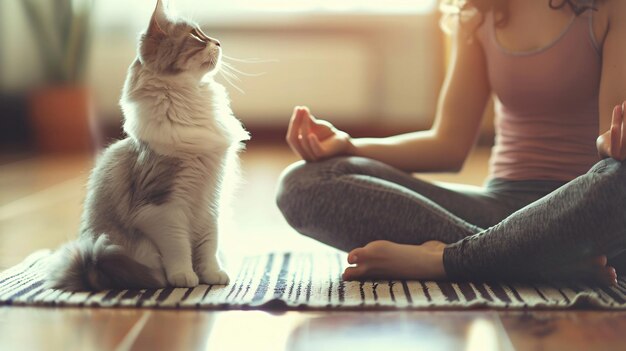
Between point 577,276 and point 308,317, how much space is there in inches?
17.7

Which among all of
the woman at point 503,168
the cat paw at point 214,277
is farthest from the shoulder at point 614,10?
the cat paw at point 214,277

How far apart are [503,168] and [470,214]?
14 cm

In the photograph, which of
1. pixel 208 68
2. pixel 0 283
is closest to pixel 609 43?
pixel 208 68

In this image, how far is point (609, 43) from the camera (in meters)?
1.35

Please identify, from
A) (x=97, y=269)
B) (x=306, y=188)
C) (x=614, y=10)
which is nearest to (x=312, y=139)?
(x=306, y=188)

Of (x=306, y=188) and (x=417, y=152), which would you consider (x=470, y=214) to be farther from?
(x=306, y=188)

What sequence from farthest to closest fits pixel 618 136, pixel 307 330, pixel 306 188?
pixel 306 188 < pixel 618 136 < pixel 307 330

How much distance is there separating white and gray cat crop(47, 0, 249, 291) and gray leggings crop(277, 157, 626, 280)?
0.69 ft

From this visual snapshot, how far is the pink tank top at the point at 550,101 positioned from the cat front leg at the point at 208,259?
1.92 feet

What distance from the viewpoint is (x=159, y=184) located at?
125 centimetres

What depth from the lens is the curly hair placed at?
4.64 feet

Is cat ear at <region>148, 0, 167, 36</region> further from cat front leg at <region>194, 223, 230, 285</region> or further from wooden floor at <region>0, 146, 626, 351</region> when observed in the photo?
wooden floor at <region>0, 146, 626, 351</region>

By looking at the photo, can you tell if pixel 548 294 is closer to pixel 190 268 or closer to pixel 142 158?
pixel 190 268

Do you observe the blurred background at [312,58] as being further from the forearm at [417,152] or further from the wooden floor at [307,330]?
the wooden floor at [307,330]
